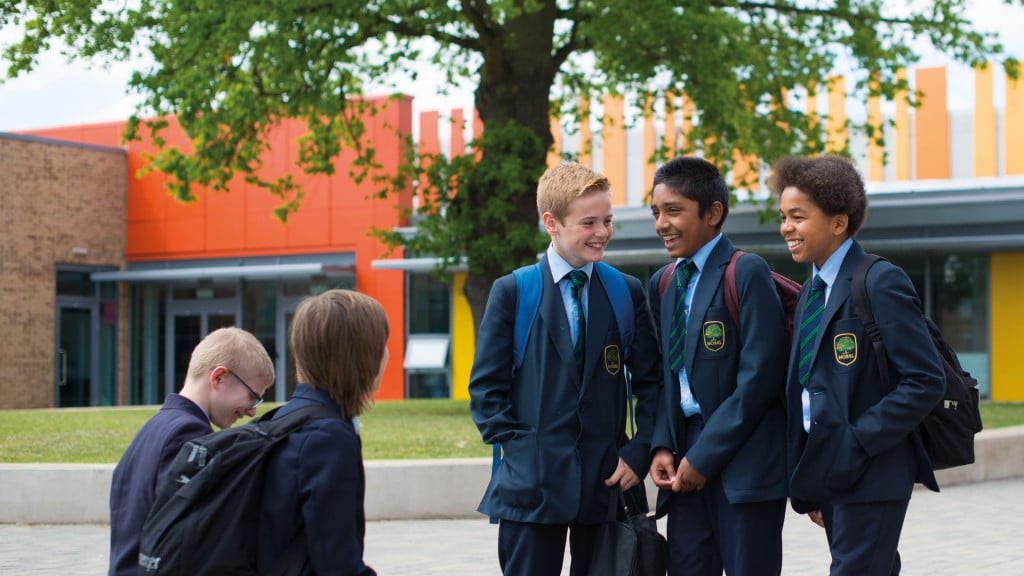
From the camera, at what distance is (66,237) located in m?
29.0

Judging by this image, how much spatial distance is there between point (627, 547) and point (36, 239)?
26.0 metres

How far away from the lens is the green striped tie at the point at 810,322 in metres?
4.19

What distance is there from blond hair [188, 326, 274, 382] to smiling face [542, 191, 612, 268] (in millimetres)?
1065

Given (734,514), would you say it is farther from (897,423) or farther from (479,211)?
(479,211)

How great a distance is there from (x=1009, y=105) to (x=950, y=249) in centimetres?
469

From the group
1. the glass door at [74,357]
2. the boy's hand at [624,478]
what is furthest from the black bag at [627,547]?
the glass door at [74,357]

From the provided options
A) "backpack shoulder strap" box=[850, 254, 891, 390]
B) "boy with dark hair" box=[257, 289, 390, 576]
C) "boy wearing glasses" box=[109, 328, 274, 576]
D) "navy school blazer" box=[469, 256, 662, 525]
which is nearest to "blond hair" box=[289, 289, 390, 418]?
"boy with dark hair" box=[257, 289, 390, 576]

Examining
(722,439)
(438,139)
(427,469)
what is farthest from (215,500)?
(438,139)

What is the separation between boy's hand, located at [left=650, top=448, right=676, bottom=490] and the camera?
14.3 ft

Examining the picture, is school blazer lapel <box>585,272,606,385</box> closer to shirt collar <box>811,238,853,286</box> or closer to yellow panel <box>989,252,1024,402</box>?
shirt collar <box>811,238,853,286</box>

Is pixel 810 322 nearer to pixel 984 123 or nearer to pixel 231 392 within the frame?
pixel 231 392

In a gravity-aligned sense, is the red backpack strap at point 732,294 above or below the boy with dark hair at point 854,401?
above

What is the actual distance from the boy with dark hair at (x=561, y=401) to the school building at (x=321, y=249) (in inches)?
758

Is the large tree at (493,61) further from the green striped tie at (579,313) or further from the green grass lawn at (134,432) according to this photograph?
the green striped tie at (579,313)
